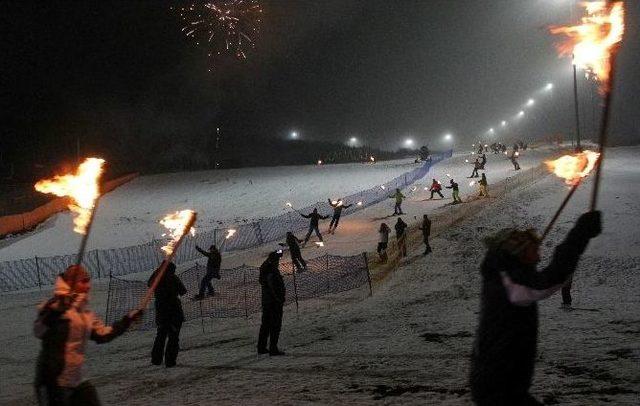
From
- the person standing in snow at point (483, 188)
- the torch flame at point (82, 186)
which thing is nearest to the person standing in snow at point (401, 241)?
the person standing in snow at point (483, 188)

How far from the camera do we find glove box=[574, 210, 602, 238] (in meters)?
3.59

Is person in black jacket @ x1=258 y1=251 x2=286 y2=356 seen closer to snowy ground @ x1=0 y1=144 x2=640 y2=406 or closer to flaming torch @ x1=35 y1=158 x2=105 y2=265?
snowy ground @ x1=0 y1=144 x2=640 y2=406

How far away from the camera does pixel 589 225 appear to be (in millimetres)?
3613

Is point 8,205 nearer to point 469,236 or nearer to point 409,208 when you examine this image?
point 409,208

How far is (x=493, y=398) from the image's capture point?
3635 millimetres

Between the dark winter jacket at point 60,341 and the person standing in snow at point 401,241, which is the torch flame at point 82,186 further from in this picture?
the person standing in snow at point 401,241

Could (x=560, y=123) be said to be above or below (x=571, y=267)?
above

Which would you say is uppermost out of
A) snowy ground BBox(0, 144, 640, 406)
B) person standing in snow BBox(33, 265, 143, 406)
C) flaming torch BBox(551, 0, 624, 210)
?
flaming torch BBox(551, 0, 624, 210)

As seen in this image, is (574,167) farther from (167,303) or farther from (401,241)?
(401,241)

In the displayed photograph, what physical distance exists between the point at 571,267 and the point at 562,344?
216 inches

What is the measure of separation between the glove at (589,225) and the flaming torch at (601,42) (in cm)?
30

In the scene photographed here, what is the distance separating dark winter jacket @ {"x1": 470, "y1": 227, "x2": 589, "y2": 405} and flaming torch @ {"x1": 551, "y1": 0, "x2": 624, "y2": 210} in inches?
Answer: 27.8

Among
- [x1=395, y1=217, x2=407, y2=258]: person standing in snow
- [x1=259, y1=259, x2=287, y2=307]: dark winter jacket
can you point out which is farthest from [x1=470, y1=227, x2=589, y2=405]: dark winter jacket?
[x1=395, y1=217, x2=407, y2=258]: person standing in snow

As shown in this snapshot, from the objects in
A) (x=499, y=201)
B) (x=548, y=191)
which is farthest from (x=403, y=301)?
(x=548, y=191)
